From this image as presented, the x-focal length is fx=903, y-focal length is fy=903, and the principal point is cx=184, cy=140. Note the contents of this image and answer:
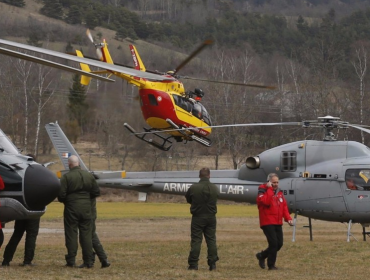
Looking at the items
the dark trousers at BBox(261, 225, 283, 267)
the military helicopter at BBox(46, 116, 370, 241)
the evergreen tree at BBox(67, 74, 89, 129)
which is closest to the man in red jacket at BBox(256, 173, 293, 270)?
the dark trousers at BBox(261, 225, 283, 267)

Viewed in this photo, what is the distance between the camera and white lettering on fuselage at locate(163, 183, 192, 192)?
21969 millimetres

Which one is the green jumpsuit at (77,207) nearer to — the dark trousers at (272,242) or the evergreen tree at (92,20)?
the dark trousers at (272,242)

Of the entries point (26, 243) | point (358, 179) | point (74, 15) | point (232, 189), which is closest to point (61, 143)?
point (232, 189)

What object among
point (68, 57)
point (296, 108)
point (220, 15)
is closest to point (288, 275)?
point (68, 57)

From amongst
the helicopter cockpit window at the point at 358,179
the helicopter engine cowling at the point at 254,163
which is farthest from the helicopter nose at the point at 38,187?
the helicopter cockpit window at the point at 358,179

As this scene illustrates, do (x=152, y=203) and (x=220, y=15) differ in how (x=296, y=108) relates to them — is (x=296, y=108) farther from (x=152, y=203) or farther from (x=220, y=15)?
(x=220, y=15)

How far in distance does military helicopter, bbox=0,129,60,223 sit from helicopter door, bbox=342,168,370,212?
8936 mm

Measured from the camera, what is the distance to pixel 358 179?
2042 centimetres

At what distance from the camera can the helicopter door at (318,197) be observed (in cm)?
2069

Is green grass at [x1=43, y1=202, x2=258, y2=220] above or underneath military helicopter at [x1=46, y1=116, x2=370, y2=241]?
underneath

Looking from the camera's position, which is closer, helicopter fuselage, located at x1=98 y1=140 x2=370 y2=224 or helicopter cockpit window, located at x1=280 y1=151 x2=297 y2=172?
helicopter fuselage, located at x1=98 y1=140 x2=370 y2=224

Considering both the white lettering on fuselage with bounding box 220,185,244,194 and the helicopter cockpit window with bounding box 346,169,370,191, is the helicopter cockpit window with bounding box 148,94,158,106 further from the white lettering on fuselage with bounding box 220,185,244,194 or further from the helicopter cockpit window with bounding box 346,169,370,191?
the helicopter cockpit window with bounding box 346,169,370,191

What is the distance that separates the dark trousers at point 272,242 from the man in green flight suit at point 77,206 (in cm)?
287

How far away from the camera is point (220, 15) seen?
147250 mm
